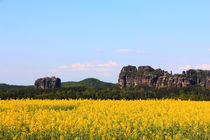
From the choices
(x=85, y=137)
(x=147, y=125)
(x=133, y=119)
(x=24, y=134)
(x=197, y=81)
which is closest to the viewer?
(x=85, y=137)

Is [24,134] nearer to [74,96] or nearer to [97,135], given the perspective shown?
[97,135]

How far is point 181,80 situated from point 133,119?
533ft

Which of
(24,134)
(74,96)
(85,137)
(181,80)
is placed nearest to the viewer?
(85,137)

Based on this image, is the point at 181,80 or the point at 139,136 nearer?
the point at 139,136

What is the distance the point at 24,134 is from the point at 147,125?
714 centimetres

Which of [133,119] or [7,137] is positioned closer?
[7,137]

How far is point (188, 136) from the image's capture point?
15148 mm

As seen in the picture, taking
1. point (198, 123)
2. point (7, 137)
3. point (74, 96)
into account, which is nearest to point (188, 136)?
point (198, 123)

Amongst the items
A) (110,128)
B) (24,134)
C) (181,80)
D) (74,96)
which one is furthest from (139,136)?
(181,80)

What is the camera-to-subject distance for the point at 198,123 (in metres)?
17.0

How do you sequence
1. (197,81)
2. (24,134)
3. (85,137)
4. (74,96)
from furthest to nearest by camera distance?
(197,81) < (74,96) < (24,134) < (85,137)

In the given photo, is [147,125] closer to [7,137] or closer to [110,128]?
[110,128]

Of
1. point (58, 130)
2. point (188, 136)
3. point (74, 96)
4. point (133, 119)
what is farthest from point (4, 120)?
point (74, 96)

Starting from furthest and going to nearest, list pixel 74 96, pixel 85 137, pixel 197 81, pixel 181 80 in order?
pixel 197 81, pixel 181 80, pixel 74 96, pixel 85 137
